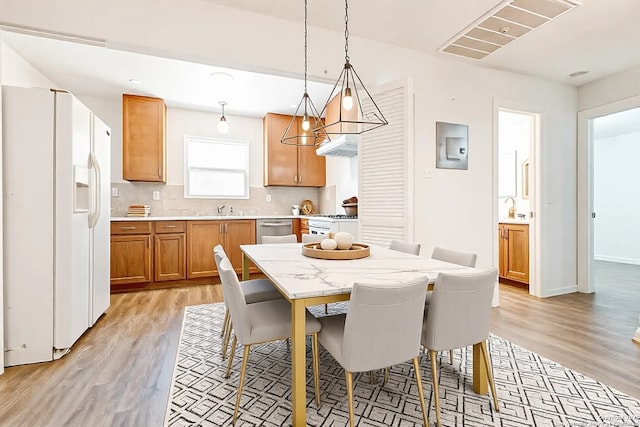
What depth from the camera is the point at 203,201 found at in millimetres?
4836

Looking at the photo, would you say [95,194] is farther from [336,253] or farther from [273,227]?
[273,227]

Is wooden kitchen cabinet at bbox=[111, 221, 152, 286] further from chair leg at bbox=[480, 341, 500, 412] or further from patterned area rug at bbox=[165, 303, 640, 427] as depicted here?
chair leg at bbox=[480, 341, 500, 412]

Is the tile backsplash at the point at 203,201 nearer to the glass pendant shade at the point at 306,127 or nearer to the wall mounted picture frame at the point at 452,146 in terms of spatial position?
the glass pendant shade at the point at 306,127

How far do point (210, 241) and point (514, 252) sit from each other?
13.3 feet

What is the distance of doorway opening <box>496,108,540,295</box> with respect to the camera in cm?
378

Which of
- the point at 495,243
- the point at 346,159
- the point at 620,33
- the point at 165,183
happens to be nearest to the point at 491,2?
the point at 620,33

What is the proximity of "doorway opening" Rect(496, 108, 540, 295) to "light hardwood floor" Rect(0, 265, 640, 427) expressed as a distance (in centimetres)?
53

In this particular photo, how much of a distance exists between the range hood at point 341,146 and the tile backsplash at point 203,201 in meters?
1.16

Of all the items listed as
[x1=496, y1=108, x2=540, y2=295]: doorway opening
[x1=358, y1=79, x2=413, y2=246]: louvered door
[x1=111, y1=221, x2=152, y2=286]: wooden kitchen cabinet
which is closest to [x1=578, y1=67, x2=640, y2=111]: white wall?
[x1=496, y1=108, x2=540, y2=295]: doorway opening

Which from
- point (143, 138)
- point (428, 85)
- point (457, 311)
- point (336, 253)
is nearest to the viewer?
point (457, 311)

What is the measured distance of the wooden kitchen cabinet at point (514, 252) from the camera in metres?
3.94

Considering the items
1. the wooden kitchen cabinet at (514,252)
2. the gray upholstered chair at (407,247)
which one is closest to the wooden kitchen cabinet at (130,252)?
the gray upholstered chair at (407,247)

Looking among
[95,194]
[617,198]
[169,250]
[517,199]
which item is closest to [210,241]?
[169,250]

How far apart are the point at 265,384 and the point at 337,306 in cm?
155
